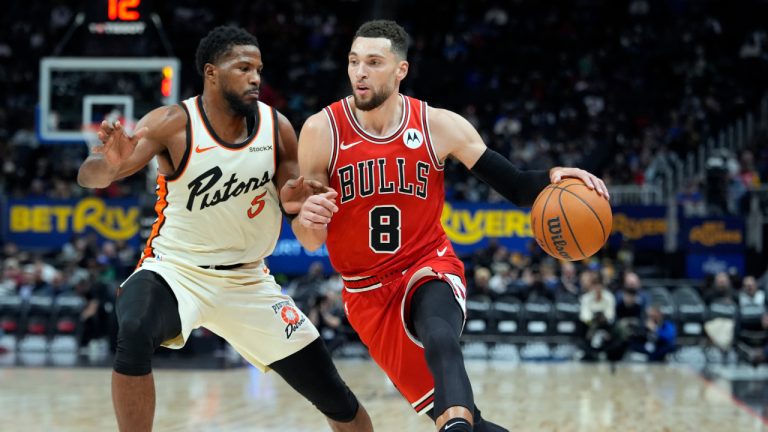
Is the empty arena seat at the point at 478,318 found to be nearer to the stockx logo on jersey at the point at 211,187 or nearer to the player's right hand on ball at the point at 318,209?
the stockx logo on jersey at the point at 211,187

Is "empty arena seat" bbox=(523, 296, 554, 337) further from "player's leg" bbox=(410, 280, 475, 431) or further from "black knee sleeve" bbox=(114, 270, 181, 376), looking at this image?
"black knee sleeve" bbox=(114, 270, 181, 376)

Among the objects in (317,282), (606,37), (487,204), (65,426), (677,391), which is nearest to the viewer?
(65,426)

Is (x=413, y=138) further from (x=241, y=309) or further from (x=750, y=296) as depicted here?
(x=750, y=296)

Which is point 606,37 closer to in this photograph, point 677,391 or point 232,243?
point 677,391

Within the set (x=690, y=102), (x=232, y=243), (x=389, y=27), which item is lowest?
(x=232, y=243)

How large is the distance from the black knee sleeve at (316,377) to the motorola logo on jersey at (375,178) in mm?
856

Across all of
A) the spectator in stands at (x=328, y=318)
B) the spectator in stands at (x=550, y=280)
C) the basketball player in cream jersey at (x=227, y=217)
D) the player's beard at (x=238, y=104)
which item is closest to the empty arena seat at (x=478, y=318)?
the spectator in stands at (x=550, y=280)

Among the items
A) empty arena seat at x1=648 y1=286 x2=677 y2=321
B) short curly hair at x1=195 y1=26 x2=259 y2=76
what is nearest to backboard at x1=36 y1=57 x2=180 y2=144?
empty arena seat at x1=648 y1=286 x2=677 y2=321

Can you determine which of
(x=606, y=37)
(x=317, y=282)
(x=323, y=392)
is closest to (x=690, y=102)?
(x=606, y=37)

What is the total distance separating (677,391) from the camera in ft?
39.7

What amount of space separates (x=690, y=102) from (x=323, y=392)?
20.3m

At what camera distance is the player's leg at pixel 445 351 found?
445cm

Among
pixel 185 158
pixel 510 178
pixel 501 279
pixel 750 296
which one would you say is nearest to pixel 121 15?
pixel 501 279

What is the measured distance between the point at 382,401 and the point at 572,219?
6.22 metres
